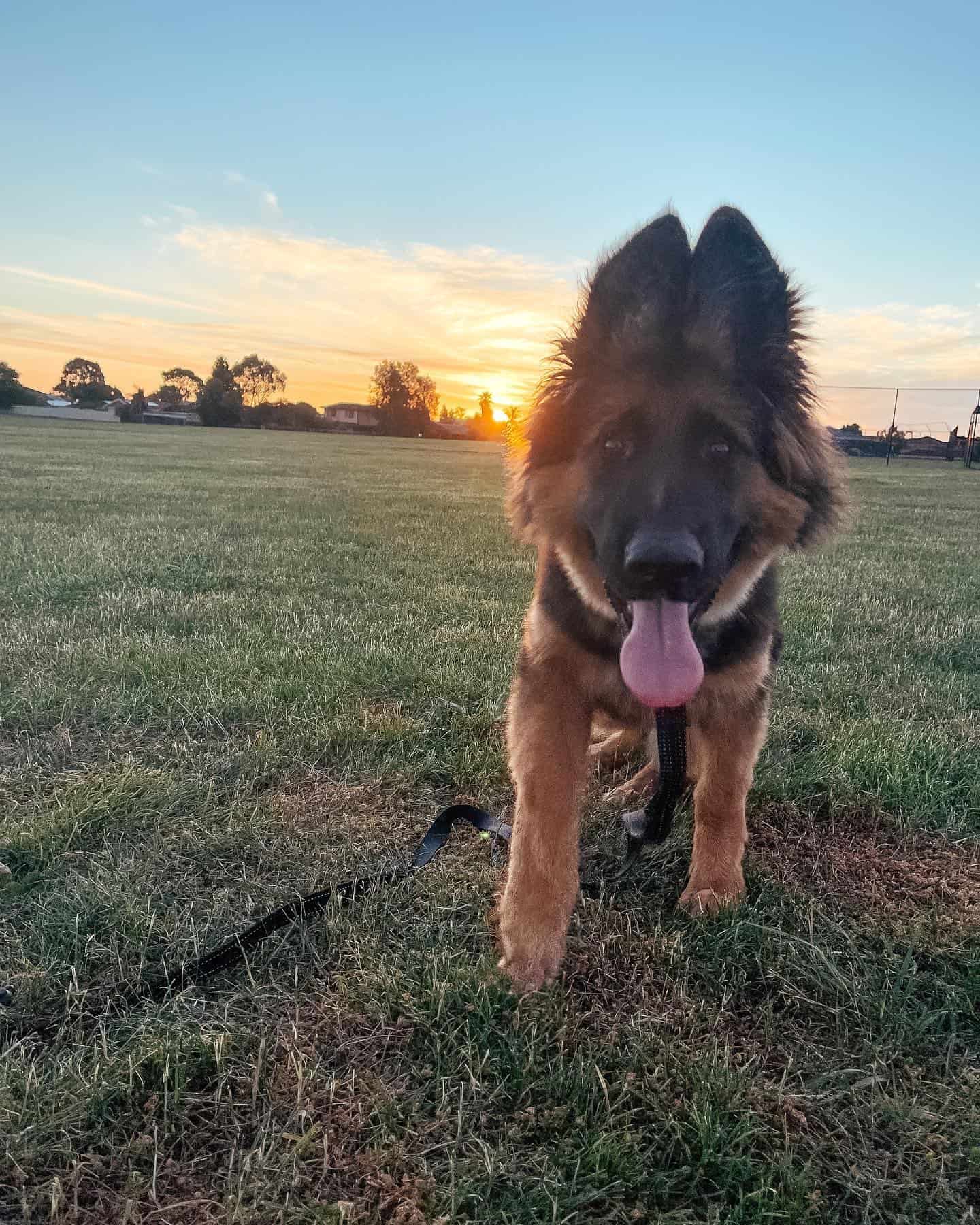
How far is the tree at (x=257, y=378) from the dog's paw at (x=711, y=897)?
352 feet

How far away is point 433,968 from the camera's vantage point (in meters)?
2.30

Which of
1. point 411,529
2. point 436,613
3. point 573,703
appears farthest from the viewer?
point 411,529

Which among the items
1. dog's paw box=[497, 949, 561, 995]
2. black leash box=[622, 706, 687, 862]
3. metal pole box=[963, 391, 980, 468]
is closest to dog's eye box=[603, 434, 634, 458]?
black leash box=[622, 706, 687, 862]

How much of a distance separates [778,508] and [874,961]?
1493 millimetres

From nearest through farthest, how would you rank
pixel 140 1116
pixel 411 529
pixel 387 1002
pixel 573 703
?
pixel 140 1116 → pixel 387 1002 → pixel 573 703 → pixel 411 529

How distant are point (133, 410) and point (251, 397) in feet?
60.1

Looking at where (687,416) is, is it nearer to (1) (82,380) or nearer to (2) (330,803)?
(2) (330,803)

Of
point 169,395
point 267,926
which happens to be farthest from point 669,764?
point 169,395

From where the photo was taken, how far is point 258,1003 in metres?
2.25

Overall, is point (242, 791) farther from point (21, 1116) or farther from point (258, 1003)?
point (21, 1116)

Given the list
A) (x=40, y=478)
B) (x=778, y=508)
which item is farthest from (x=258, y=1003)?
(x=40, y=478)

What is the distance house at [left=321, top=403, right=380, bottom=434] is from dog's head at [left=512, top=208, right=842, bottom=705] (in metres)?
91.8

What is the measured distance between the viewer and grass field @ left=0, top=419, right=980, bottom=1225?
175 centimetres

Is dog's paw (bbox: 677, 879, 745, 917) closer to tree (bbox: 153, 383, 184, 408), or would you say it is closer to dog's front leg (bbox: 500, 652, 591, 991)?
dog's front leg (bbox: 500, 652, 591, 991)
